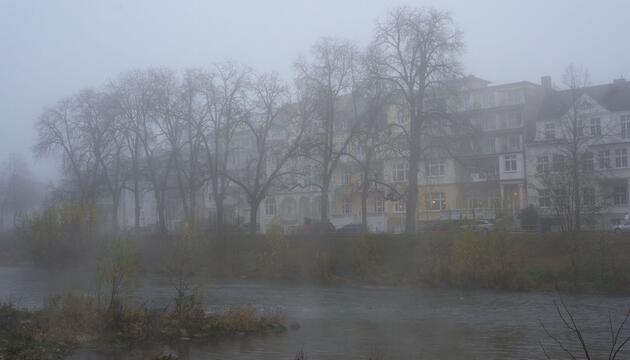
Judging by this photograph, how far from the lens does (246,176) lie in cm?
6975

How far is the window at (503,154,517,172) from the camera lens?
286ft

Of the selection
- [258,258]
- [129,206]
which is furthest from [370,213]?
[129,206]

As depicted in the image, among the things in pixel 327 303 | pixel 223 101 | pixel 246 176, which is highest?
pixel 223 101

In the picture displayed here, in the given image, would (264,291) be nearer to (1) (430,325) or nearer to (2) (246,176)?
(1) (430,325)

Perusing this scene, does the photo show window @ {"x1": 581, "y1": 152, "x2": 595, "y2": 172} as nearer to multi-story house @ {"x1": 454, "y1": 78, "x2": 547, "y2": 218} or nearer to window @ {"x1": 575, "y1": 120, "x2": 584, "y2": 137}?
window @ {"x1": 575, "y1": 120, "x2": 584, "y2": 137}

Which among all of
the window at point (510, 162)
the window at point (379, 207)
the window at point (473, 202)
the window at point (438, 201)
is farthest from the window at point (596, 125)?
the window at point (379, 207)

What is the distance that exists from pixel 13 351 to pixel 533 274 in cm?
3325

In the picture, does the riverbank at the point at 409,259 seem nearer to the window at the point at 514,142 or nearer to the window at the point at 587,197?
the window at the point at 587,197

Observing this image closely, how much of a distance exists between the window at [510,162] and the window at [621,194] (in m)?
13.2

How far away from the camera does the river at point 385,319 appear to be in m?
20.9

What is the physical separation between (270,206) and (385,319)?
74515 millimetres

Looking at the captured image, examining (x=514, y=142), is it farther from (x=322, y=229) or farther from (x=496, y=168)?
(x=322, y=229)

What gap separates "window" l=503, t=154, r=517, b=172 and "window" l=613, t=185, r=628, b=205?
519 inches

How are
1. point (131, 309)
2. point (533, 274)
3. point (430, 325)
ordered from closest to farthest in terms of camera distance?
point (131, 309) → point (430, 325) → point (533, 274)
